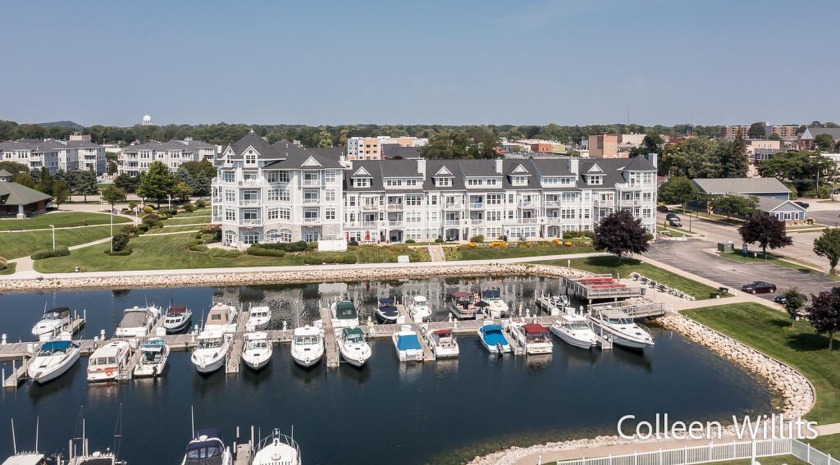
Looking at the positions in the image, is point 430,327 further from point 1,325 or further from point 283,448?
point 1,325

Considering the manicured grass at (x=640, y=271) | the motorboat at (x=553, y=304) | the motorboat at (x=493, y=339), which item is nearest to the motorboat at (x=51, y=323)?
the motorboat at (x=493, y=339)

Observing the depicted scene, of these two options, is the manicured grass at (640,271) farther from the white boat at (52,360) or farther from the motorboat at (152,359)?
the white boat at (52,360)

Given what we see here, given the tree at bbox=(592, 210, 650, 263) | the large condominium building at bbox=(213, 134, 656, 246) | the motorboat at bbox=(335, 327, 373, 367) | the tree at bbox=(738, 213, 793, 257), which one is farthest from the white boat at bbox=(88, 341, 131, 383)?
the tree at bbox=(738, 213, 793, 257)

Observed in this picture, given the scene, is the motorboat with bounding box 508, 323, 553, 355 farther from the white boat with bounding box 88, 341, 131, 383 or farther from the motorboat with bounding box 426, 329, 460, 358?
the white boat with bounding box 88, 341, 131, 383

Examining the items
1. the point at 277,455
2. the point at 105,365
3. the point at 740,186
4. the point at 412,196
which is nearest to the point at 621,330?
the point at 277,455

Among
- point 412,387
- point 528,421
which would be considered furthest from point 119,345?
point 528,421
